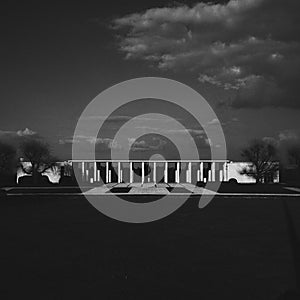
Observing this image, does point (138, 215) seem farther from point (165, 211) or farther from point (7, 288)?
point (7, 288)

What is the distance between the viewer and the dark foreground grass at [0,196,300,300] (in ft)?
21.5

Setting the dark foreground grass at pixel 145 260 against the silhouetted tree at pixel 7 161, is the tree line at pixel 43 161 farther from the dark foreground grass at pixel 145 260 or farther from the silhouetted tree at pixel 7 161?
the dark foreground grass at pixel 145 260

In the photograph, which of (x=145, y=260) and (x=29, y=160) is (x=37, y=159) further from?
(x=145, y=260)

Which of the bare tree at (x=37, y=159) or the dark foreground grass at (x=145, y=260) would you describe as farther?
the bare tree at (x=37, y=159)

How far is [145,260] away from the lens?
873 centimetres

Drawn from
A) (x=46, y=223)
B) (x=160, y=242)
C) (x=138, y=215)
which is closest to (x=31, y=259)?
(x=160, y=242)

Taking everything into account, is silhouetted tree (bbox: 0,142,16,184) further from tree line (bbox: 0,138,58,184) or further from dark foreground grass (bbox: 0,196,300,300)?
dark foreground grass (bbox: 0,196,300,300)

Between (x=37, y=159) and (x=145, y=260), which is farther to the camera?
(x=37, y=159)

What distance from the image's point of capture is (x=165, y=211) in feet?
64.3

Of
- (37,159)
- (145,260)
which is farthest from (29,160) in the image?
(145,260)

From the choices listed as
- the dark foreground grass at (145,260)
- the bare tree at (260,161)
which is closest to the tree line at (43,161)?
the bare tree at (260,161)

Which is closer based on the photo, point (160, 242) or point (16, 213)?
point (160, 242)

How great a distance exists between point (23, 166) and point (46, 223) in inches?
2327

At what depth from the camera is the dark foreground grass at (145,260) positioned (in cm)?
656
